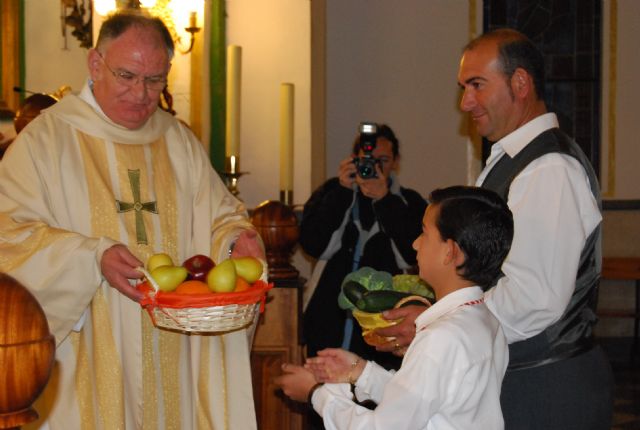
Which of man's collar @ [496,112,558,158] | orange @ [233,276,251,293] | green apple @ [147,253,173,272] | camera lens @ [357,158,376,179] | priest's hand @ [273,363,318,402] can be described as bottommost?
priest's hand @ [273,363,318,402]

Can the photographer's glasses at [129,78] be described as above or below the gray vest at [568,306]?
above

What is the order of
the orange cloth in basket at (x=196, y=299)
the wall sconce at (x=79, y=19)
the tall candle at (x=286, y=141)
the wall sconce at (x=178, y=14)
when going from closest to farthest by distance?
the orange cloth in basket at (x=196, y=299) < the tall candle at (x=286, y=141) < the wall sconce at (x=178, y=14) < the wall sconce at (x=79, y=19)

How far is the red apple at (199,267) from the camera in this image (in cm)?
308

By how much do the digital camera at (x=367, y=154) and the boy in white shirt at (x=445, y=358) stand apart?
236 cm

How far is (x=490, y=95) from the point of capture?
3.05m

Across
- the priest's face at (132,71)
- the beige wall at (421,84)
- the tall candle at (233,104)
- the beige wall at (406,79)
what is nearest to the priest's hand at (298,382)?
the priest's face at (132,71)

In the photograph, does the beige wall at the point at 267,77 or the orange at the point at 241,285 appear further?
the beige wall at the point at 267,77

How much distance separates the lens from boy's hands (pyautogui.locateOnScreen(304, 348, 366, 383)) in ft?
8.40

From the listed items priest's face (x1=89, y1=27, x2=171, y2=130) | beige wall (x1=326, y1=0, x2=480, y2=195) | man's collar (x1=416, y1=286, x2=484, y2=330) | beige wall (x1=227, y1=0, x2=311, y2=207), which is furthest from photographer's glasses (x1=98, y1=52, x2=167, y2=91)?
beige wall (x1=326, y1=0, x2=480, y2=195)

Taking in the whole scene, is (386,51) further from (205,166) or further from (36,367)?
(36,367)

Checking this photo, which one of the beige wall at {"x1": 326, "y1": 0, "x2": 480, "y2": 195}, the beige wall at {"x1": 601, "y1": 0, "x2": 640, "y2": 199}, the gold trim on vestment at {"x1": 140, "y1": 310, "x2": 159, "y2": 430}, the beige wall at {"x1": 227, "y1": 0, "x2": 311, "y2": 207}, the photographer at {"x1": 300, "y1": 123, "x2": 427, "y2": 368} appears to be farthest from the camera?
the beige wall at {"x1": 601, "y1": 0, "x2": 640, "y2": 199}

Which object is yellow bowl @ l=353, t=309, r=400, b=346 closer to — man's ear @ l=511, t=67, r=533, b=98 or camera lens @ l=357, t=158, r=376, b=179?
man's ear @ l=511, t=67, r=533, b=98

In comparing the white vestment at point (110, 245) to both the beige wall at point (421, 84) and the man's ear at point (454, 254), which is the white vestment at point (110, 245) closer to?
the man's ear at point (454, 254)

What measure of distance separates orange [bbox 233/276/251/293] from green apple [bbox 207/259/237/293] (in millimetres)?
30
